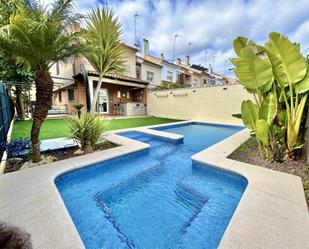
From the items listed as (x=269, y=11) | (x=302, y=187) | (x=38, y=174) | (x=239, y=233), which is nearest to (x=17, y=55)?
(x=38, y=174)

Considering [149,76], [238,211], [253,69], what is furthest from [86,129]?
[149,76]

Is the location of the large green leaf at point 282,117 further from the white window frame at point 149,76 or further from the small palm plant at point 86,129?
the white window frame at point 149,76

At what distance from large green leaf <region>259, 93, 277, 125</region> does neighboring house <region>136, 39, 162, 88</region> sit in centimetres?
1827

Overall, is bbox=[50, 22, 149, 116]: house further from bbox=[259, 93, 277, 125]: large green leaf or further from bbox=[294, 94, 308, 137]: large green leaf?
bbox=[294, 94, 308, 137]: large green leaf

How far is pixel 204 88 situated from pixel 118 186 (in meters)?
13.5

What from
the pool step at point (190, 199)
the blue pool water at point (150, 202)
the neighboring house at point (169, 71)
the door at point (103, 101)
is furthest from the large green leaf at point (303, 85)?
the neighboring house at point (169, 71)

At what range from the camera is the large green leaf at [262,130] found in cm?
415

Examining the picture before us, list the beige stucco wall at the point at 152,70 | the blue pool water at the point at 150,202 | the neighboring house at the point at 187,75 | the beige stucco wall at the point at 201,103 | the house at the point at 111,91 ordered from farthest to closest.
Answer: the neighboring house at the point at 187,75 → the beige stucco wall at the point at 152,70 → the house at the point at 111,91 → the beige stucco wall at the point at 201,103 → the blue pool water at the point at 150,202

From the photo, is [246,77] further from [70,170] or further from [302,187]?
[70,170]

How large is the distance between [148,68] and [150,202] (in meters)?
21.2

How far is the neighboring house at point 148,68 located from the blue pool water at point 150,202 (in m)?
18.1

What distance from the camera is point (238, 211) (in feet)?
8.30

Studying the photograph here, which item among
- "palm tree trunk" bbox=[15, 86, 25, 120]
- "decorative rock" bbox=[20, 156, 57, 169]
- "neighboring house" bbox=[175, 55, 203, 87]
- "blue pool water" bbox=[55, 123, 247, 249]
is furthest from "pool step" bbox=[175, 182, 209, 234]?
"neighboring house" bbox=[175, 55, 203, 87]

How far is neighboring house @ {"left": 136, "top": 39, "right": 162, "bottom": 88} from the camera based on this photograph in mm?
21469
